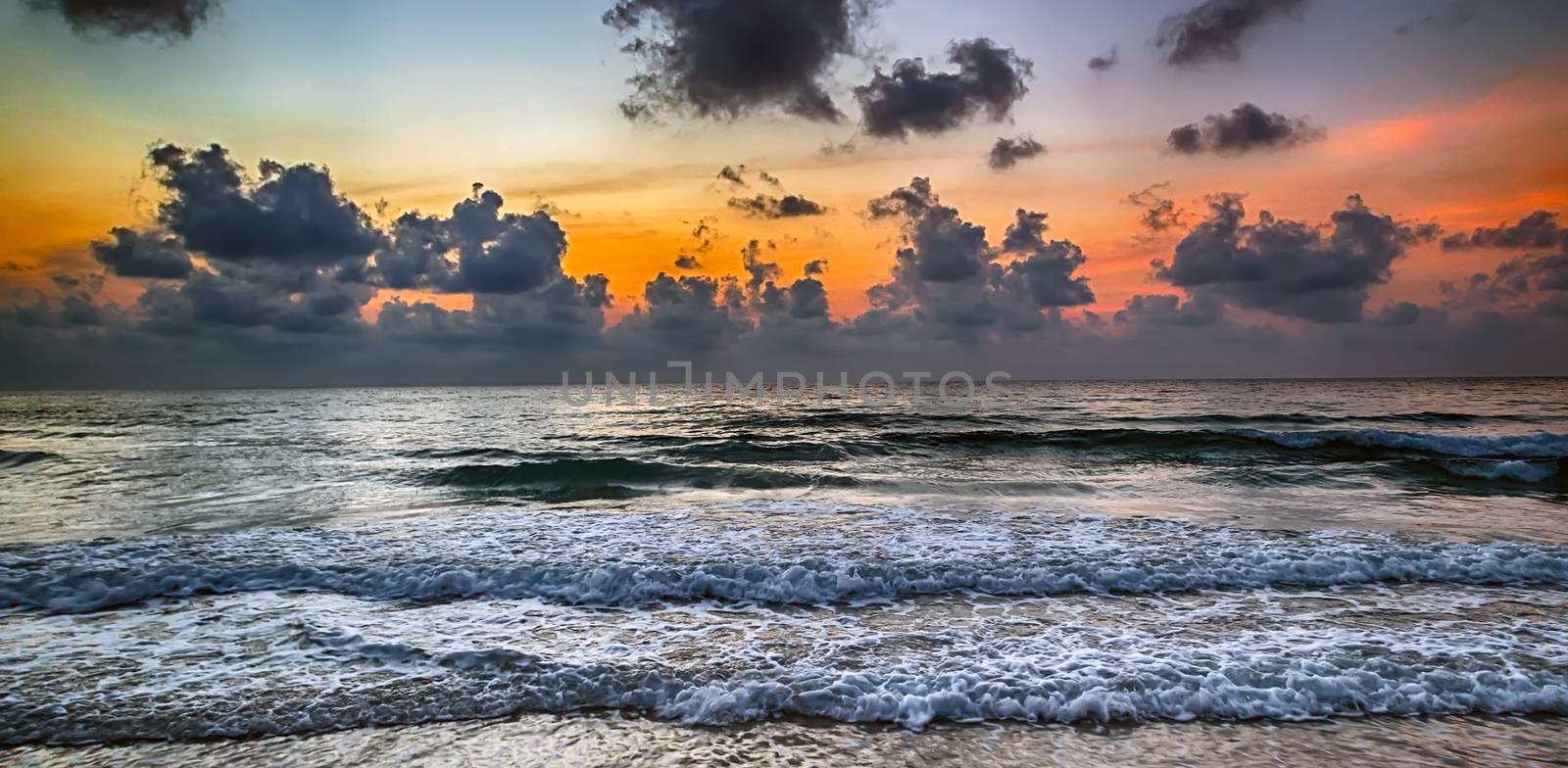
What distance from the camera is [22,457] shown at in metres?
26.3

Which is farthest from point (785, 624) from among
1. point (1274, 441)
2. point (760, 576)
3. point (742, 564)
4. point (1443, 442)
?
point (1443, 442)

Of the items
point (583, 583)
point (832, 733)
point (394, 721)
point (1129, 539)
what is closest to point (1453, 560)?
point (1129, 539)

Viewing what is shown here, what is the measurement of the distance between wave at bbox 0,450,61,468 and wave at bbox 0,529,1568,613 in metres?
21.7

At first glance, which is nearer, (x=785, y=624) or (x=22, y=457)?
(x=785, y=624)

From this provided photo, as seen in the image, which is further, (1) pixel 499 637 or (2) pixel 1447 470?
(2) pixel 1447 470

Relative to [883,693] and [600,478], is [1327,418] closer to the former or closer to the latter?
[600,478]

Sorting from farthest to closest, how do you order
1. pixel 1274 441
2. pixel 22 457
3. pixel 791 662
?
pixel 1274 441, pixel 22 457, pixel 791 662

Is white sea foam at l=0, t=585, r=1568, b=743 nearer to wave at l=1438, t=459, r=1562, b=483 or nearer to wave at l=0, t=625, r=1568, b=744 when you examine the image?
wave at l=0, t=625, r=1568, b=744

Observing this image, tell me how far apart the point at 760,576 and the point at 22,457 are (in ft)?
106

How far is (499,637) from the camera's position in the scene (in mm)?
7555

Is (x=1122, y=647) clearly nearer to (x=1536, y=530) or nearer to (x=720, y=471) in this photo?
(x=1536, y=530)

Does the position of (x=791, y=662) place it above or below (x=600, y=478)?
above

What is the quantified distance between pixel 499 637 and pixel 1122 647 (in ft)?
20.6

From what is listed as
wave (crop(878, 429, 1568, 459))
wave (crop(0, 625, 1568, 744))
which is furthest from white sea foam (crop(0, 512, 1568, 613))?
wave (crop(878, 429, 1568, 459))
